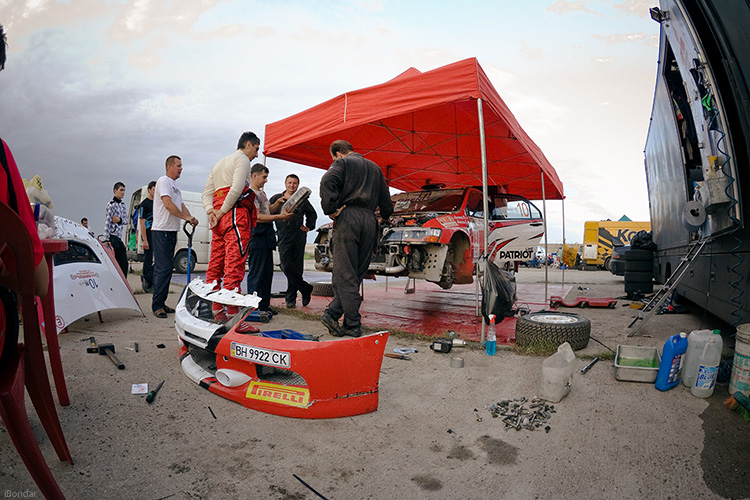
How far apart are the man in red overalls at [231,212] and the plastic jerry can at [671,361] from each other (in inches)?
135

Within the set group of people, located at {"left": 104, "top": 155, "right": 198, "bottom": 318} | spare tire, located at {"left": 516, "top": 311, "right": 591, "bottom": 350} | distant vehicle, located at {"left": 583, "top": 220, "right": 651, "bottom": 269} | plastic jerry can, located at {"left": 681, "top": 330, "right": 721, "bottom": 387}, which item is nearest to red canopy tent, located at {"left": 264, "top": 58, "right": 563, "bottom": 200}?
group of people, located at {"left": 104, "top": 155, "right": 198, "bottom": 318}

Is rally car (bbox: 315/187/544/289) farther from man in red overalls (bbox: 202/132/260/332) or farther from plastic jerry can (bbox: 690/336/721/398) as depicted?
plastic jerry can (bbox: 690/336/721/398)

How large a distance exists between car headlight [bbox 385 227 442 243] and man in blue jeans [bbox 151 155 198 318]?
2.33m

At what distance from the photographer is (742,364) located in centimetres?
231

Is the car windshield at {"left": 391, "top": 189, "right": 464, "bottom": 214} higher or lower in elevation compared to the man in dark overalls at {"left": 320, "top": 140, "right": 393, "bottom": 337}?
higher

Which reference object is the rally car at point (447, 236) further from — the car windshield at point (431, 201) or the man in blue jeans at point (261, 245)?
the man in blue jeans at point (261, 245)

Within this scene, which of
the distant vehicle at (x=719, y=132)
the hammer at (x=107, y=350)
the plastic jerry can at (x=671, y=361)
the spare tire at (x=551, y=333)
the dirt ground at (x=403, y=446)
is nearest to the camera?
Result: the dirt ground at (x=403, y=446)

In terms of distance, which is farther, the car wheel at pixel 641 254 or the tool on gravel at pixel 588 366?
the car wheel at pixel 641 254

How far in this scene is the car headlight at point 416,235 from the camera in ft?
15.6

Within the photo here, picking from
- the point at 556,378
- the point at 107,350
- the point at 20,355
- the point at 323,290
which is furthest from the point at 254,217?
the point at 556,378

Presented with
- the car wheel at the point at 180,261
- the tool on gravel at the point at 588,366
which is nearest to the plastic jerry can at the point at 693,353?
the tool on gravel at the point at 588,366

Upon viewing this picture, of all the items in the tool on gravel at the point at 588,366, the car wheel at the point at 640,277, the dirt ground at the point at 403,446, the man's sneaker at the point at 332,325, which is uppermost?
the car wheel at the point at 640,277

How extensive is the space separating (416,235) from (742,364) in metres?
3.11

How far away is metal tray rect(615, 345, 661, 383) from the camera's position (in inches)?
108
